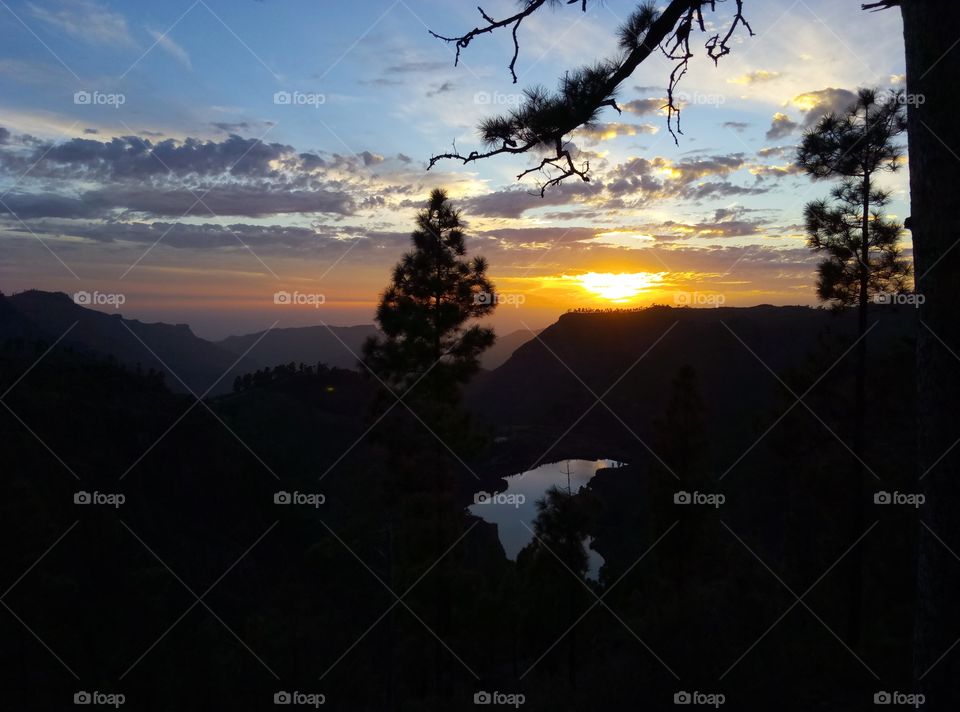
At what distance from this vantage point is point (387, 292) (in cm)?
1357

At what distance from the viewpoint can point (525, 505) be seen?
167ft

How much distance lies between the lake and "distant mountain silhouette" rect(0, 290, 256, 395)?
38774 millimetres

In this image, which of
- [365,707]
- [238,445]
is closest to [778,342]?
[238,445]

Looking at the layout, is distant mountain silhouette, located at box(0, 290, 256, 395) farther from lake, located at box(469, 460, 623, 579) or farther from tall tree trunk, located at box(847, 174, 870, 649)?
tall tree trunk, located at box(847, 174, 870, 649)

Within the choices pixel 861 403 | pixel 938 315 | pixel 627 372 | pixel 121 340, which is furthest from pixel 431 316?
pixel 121 340

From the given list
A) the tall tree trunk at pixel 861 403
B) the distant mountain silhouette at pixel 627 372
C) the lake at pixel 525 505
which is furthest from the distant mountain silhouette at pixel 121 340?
the tall tree trunk at pixel 861 403

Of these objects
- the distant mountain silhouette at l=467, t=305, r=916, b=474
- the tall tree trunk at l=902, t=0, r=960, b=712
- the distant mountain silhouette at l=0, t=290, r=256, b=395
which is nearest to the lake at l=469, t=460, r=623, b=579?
the distant mountain silhouette at l=467, t=305, r=916, b=474

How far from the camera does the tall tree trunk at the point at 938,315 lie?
10.2 ft

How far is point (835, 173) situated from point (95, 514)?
2701 centimetres

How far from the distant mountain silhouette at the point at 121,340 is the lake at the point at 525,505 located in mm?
38774

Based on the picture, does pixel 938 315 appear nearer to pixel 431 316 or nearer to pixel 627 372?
pixel 431 316

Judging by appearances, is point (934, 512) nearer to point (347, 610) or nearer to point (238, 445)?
point (347, 610)

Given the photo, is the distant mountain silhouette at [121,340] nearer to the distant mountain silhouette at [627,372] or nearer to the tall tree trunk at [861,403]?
the distant mountain silhouette at [627,372]

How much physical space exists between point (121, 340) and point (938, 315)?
11410 centimetres
